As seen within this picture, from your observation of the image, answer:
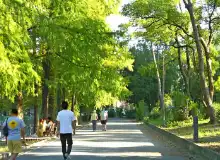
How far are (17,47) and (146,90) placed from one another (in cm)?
8286

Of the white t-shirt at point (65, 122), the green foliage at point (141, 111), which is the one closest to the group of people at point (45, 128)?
the white t-shirt at point (65, 122)

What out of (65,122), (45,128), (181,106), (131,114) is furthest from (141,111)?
(65,122)

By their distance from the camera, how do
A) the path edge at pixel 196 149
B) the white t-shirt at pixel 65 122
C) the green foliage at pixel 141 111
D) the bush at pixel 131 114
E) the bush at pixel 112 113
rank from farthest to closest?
the bush at pixel 112 113, the bush at pixel 131 114, the green foliage at pixel 141 111, the path edge at pixel 196 149, the white t-shirt at pixel 65 122

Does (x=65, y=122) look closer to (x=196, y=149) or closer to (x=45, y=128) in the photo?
(x=196, y=149)

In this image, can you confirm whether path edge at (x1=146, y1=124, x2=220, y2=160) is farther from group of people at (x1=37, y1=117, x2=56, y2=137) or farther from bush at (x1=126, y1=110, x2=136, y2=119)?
bush at (x1=126, y1=110, x2=136, y2=119)

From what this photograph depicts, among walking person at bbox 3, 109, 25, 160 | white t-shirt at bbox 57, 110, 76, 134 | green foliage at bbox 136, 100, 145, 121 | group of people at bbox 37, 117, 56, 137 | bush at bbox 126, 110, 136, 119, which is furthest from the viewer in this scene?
bush at bbox 126, 110, 136, 119

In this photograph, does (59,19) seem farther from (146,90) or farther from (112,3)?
(146,90)

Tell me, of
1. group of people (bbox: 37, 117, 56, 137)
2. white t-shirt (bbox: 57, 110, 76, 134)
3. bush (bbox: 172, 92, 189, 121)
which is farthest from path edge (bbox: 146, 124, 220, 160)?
bush (bbox: 172, 92, 189, 121)

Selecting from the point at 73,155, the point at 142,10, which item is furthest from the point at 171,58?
the point at 73,155

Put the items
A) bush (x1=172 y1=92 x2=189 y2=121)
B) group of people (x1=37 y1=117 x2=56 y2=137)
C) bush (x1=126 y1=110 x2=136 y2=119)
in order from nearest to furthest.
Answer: group of people (x1=37 y1=117 x2=56 y2=137) < bush (x1=172 y1=92 x2=189 y2=121) < bush (x1=126 y1=110 x2=136 y2=119)

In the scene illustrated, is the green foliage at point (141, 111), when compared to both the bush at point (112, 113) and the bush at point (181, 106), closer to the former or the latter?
the bush at point (181, 106)

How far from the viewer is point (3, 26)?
1212 centimetres

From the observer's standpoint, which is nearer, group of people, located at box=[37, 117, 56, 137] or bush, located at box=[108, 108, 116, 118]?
group of people, located at box=[37, 117, 56, 137]

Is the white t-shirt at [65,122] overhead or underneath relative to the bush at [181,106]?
underneath
